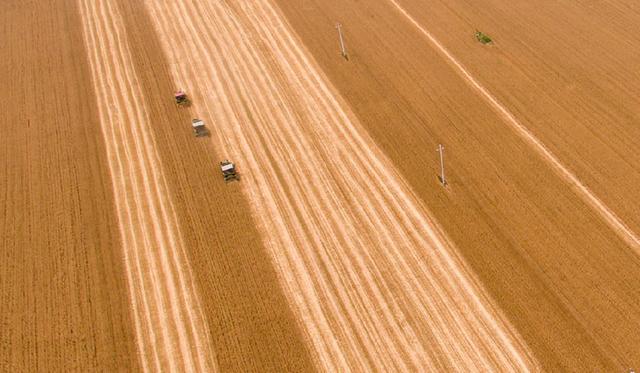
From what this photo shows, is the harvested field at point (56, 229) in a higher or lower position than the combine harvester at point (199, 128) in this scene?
lower

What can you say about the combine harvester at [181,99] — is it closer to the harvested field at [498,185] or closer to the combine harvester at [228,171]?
the combine harvester at [228,171]

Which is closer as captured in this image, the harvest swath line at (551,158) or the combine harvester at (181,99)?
the harvest swath line at (551,158)

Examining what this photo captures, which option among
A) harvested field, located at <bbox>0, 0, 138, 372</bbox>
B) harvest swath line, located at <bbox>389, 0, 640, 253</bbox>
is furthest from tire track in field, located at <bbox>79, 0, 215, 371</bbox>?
harvest swath line, located at <bbox>389, 0, 640, 253</bbox>

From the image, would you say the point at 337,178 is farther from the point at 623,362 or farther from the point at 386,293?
the point at 623,362

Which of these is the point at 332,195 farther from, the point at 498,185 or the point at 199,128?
the point at 199,128

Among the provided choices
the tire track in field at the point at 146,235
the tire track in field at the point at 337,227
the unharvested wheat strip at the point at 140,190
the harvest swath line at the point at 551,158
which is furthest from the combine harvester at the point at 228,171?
the harvest swath line at the point at 551,158

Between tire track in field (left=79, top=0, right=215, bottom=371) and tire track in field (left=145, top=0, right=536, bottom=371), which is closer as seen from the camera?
tire track in field (left=145, top=0, right=536, bottom=371)

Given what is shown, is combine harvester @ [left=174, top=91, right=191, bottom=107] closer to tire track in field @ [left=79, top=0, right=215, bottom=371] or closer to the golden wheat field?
the golden wheat field

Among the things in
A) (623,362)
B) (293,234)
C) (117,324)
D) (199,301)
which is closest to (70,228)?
(117,324)
